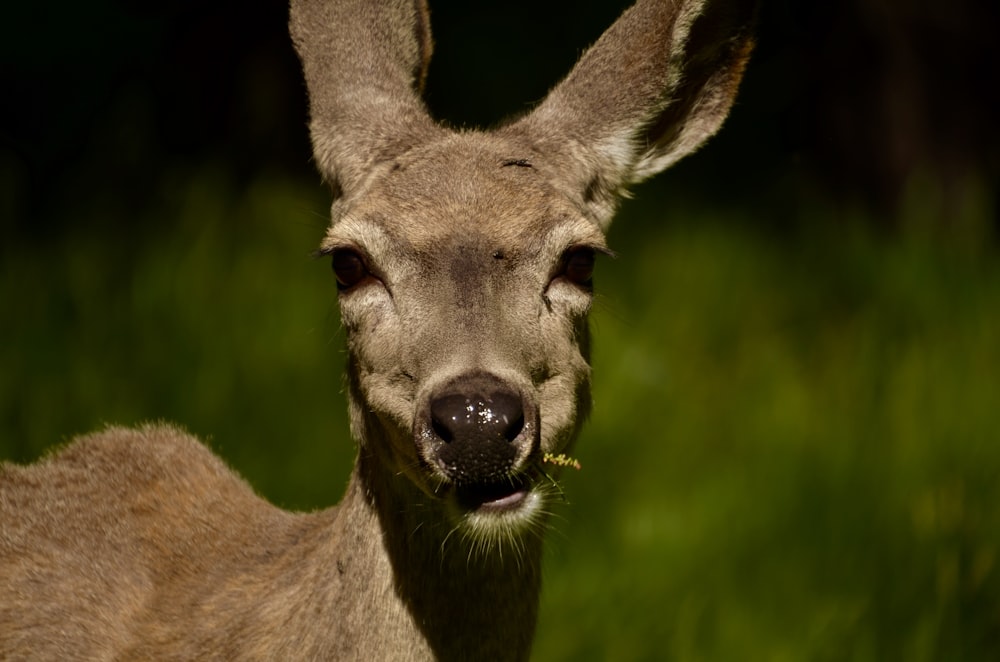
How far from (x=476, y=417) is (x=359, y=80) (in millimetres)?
1307

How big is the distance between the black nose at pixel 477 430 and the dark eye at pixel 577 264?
490 mm

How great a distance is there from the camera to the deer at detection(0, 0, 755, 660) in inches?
134

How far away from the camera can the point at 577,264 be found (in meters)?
3.67

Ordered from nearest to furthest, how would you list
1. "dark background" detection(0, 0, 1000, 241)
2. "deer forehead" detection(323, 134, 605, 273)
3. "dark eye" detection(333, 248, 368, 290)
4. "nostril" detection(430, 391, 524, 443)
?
"nostril" detection(430, 391, 524, 443)
"deer forehead" detection(323, 134, 605, 273)
"dark eye" detection(333, 248, 368, 290)
"dark background" detection(0, 0, 1000, 241)

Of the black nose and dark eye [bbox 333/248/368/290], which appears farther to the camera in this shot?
dark eye [bbox 333/248/368/290]

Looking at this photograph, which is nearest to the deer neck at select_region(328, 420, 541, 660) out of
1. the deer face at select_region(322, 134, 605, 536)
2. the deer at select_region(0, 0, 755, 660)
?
the deer at select_region(0, 0, 755, 660)

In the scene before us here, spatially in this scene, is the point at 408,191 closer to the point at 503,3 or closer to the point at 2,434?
the point at 2,434

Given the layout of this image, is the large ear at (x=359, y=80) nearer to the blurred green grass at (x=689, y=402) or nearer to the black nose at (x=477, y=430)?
the blurred green grass at (x=689, y=402)

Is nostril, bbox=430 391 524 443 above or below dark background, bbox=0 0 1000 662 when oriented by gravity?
above

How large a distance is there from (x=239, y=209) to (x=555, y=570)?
2878 millimetres

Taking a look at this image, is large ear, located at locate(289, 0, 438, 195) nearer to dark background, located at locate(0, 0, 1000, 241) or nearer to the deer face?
the deer face

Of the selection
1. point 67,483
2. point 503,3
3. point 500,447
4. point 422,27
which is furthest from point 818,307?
point 503,3

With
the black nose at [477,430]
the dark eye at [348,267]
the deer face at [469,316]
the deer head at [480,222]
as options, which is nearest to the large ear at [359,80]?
the deer head at [480,222]

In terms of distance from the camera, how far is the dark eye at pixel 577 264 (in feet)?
12.0
